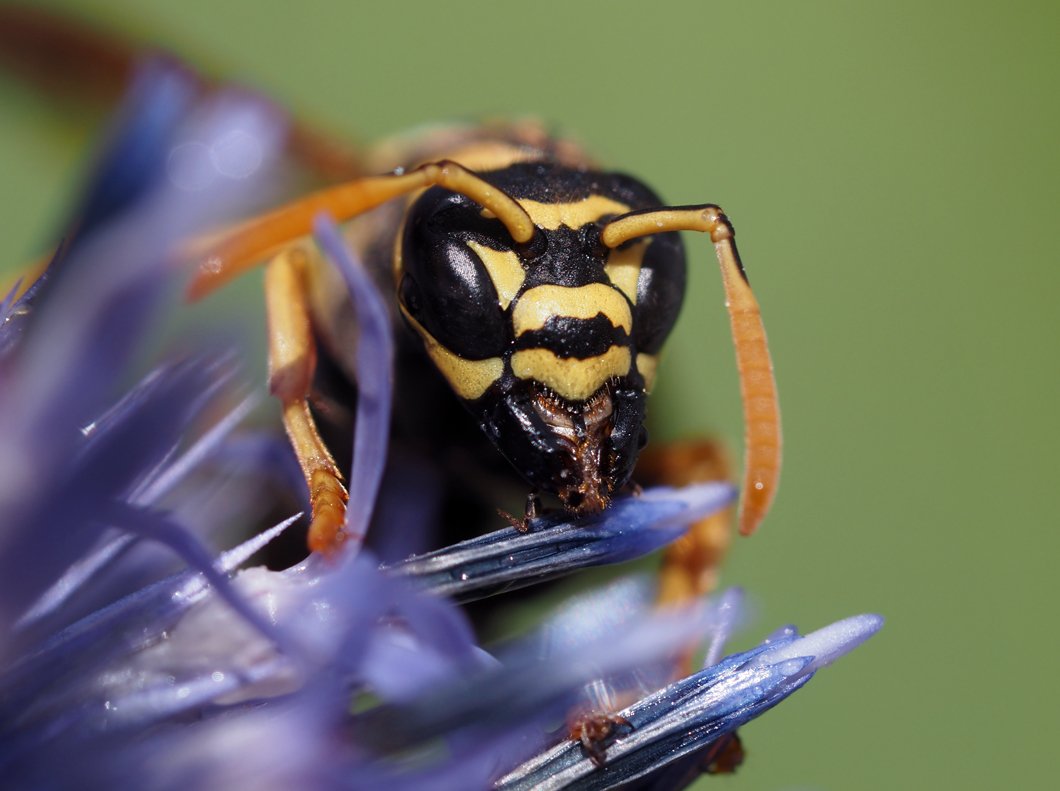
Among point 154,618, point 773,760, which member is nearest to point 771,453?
point 154,618

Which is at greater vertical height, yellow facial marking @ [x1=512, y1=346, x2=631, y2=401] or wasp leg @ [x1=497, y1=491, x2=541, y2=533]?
yellow facial marking @ [x1=512, y1=346, x2=631, y2=401]

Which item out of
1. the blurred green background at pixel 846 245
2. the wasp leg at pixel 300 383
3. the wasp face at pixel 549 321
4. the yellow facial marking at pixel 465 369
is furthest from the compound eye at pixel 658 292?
the blurred green background at pixel 846 245

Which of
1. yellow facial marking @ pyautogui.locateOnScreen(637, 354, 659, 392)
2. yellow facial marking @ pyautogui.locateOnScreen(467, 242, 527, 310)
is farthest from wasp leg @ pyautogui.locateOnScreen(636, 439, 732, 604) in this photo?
yellow facial marking @ pyautogui.locateOnScreen(467, 242, 527, 310)

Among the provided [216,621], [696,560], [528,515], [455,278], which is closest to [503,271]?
[455,278]

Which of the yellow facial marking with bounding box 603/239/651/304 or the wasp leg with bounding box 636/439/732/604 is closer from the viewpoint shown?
the yellow facial marking with bounding box 603/239/651/304

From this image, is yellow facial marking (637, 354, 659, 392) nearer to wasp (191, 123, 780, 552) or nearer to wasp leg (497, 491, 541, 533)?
wasp (191, 123, 780, 552)

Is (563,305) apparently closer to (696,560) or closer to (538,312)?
(538,312)

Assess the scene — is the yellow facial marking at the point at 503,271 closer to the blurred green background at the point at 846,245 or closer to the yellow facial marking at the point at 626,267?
the yellow facial marking at the point at 626,267

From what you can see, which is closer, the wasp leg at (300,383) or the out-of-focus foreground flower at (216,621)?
the out-of-focus foreground flower at (216,621)

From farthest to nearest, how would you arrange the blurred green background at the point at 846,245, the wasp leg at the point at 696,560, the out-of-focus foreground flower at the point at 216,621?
the blurred green background at the point at 846,245 → the wasp leg at the point at 696,560 → the out-of-focus foreground flower at the point at 216,621
